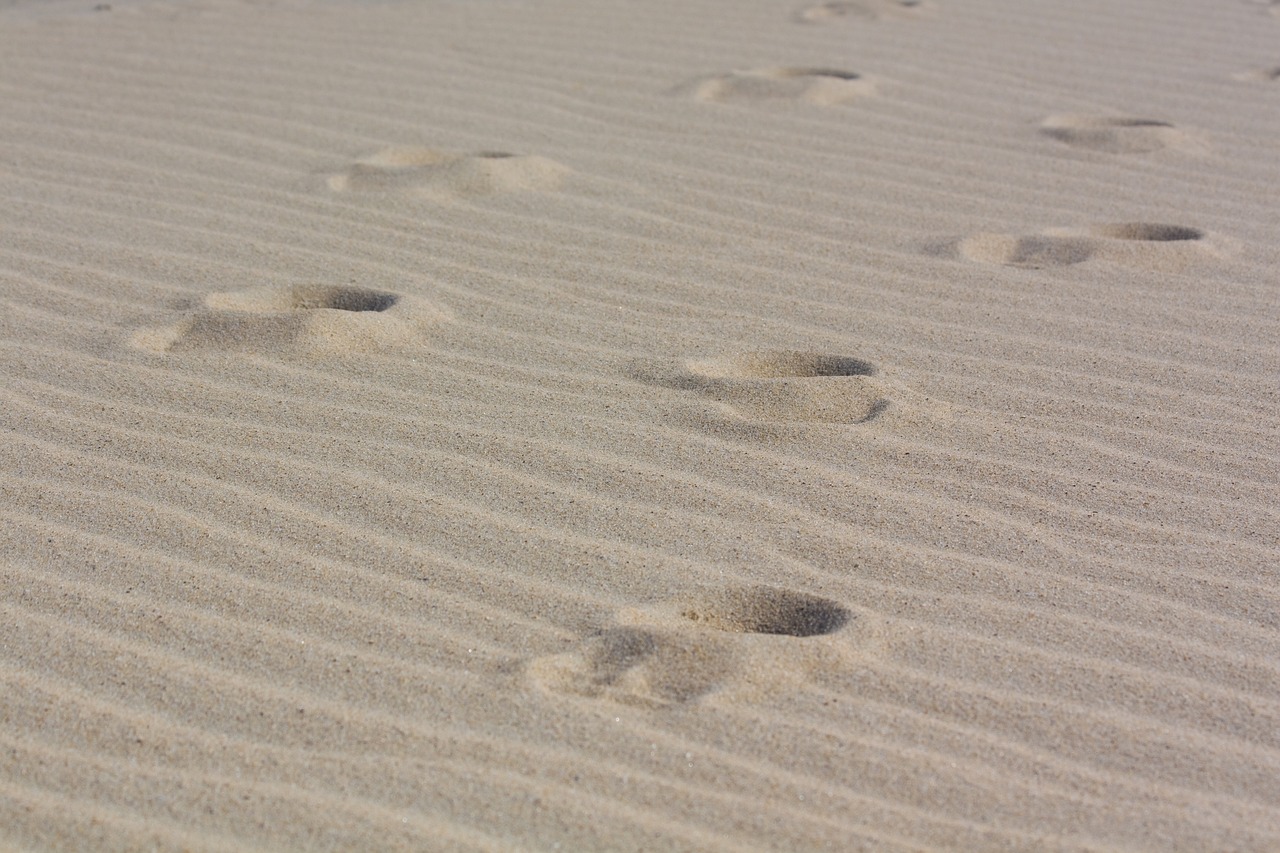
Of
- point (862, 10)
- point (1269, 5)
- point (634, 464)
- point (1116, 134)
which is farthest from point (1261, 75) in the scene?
point (634, 464)

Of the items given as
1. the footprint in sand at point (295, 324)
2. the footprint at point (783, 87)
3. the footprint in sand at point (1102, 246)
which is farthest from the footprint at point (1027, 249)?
the footprint in sand at point (295, 324)

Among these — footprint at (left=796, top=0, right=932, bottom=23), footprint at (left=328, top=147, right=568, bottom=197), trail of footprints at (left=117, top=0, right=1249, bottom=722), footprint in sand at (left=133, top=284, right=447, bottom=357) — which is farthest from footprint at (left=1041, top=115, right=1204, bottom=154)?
footprint in sand at (left=133, top=284, right=447, bottom=357)

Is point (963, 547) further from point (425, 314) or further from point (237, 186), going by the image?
point (237, 186)

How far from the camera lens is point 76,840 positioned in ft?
5.57

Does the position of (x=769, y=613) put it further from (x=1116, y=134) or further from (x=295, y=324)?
(x=1116, y=134)

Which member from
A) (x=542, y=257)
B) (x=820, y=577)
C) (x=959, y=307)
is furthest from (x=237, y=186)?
(x=820, y=577)

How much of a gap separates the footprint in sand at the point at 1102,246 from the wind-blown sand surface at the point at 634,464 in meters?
0.02

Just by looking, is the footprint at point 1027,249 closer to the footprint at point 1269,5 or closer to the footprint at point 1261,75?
the footprint at point 1261,75

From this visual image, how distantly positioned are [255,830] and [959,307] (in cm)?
214

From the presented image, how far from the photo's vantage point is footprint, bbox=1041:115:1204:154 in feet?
13.8

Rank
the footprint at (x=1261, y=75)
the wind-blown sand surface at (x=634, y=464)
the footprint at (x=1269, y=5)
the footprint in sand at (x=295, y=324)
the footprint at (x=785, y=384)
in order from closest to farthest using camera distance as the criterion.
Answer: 1. the wind-blown sand surface at (x=634, y=464)
2. the footprint at (x=785, y=384)
3. the footprint in sand at (x=295, y=324)
4. the footprint at (x=1261, y=75)
5. the footprint at (x=1269, y=5)

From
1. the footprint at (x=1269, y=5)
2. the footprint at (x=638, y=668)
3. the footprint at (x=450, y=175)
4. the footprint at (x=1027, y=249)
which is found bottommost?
the footprint at (x=638, y=668)

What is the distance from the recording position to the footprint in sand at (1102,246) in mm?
3453

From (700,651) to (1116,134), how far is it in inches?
118
